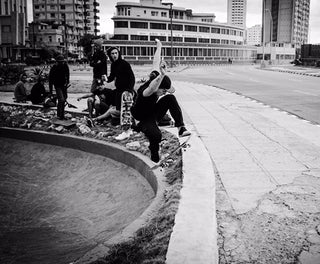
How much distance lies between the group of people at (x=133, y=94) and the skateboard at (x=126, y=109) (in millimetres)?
133

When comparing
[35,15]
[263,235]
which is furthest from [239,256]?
[35,15]

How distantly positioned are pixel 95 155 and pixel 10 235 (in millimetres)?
3366

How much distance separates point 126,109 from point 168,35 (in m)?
82.3

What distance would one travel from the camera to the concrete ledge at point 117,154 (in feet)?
12.9

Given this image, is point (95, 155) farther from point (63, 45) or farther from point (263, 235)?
point (63, 45)

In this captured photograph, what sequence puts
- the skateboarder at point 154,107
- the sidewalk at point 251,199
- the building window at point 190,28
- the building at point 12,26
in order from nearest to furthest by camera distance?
the sidewalk at point 251,199, the skateboarder at point 154,107, the building at point 12,26, the building window at point 190,28

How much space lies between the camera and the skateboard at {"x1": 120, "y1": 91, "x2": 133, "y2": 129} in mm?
8584

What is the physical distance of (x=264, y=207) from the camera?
13.4ft

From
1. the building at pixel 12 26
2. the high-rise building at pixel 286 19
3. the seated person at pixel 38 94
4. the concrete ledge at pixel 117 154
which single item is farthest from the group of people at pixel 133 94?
the high-rise building at pixel 286 19

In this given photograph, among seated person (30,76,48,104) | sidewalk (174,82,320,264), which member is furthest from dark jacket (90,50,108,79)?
seated person (30,76,48,104)

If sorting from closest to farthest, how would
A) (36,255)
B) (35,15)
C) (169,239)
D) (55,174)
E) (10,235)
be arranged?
(169,239) → (36,255) → (10,235) → (55,174) → (35,15)

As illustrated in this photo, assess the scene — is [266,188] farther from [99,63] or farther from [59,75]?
[59,75]

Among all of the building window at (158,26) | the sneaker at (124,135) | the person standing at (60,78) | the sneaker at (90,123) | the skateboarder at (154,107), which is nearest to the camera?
the skateboarder at (154,107)

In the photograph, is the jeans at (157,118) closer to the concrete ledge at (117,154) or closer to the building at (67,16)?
the concrete ledge at (117,154)
